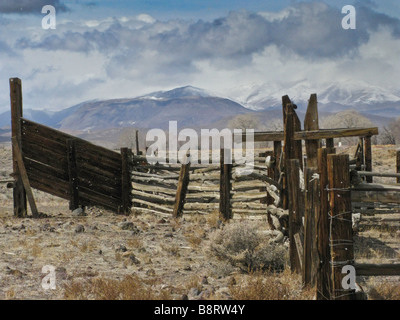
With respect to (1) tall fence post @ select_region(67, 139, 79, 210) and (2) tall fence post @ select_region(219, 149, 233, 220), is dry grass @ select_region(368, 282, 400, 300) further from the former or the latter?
(1) tall fence post @ select_region(67, 139, 79, 210)

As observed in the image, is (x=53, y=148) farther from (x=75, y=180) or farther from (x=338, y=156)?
(x=338, y=156)

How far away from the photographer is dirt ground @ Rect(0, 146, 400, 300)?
6574 millimetres

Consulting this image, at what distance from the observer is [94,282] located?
6.43 metres

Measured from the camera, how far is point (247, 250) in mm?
7305

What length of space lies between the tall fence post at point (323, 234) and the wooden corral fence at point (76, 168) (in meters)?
8.88

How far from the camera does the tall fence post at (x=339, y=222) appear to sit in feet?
15.4

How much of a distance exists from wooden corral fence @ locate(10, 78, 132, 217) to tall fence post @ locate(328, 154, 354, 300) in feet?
29.7

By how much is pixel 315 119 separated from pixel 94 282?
4.22 metres

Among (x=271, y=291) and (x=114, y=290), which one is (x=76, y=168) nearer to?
(x=114, y=290)

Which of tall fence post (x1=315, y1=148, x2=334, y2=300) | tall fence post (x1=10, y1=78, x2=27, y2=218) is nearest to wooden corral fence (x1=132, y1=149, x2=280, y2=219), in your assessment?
tall fence post (x1=10, y1=78, x2=27, y2=218)

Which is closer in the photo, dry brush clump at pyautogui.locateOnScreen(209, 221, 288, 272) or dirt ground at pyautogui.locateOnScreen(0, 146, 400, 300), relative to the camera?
dirt ground at pyautogui.locateOnScreen(0, 146, 400, 300)

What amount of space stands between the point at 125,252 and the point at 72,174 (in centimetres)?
526

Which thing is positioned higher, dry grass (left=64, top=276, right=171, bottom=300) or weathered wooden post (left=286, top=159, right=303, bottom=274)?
weathered wooden post (left=286, top=159, right=303, bottom=274)
